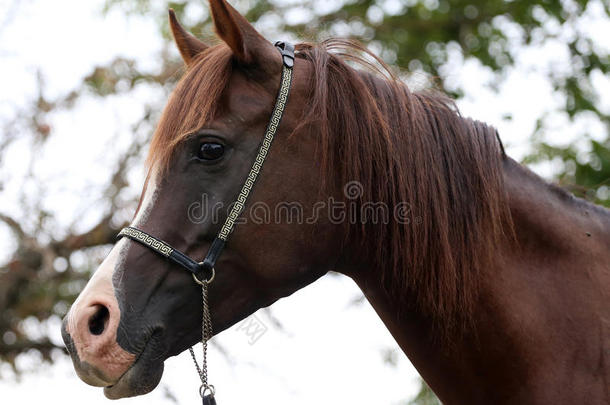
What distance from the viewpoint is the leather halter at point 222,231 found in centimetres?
189

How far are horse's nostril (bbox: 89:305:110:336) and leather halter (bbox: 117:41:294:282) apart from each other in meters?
0.23

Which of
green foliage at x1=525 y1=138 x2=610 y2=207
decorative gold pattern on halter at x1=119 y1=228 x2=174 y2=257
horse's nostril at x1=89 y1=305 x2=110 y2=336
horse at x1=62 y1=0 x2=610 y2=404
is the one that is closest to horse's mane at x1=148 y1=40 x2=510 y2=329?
horse at x1=62 y1=0 x2=610 y2=404

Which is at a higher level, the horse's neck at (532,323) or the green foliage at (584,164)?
the horse's neck at (532,323)

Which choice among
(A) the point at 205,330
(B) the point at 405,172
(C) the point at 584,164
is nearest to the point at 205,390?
(A) the point at 205,330

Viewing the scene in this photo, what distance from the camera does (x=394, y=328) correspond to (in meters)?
2.18

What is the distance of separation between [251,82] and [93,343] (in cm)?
97

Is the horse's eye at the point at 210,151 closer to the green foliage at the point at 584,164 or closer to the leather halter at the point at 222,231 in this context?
the leather halter at the point at 222,231

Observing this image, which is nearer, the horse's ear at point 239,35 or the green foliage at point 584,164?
the horse's ear at point 239,35

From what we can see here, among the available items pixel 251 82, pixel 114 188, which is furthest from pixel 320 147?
pixel 114 188

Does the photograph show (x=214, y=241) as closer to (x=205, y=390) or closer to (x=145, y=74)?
(x=205, y=390)

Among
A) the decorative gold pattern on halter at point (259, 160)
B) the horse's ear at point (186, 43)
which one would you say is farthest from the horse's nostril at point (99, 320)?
the horse's ear at point (186, 43)

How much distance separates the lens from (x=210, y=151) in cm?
197

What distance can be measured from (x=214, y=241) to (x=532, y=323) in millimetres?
1064

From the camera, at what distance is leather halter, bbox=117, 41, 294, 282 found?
6.20 ft
